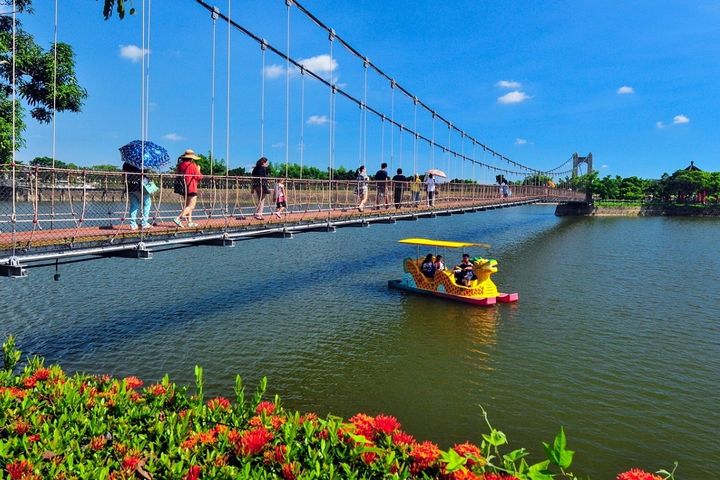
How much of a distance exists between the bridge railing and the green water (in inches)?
96.1

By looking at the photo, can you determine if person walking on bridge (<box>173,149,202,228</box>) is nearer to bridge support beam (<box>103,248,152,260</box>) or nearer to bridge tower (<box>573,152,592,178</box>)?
bridge support beam (<box>103,248,152,260</box>)

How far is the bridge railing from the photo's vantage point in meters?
8.83

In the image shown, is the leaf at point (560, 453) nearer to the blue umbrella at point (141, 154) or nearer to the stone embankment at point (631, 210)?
the blue umbrella at point (141, 154)

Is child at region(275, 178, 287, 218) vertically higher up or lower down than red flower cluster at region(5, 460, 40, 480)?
higher up

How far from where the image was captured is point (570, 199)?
65.4 m

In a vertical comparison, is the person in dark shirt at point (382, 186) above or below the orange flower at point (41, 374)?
above

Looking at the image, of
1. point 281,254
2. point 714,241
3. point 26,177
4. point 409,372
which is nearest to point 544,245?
point 714,241

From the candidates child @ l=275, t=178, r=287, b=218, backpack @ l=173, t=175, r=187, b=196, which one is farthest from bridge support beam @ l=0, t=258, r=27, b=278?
child @ l=275, t=178, r=287, b=218

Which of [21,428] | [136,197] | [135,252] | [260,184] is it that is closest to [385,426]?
[21,428]

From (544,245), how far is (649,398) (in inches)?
1115

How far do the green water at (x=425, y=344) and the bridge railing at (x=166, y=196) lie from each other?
96.1 inches

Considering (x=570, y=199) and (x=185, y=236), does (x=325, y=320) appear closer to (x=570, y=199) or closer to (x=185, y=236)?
(x=185, y=236)

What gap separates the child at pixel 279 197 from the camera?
15.0 m

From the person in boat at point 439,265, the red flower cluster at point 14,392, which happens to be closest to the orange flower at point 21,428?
the red flower cluster at point 14,392
